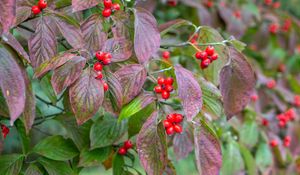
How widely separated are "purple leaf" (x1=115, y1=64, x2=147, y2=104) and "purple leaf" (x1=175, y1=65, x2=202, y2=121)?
3.5 inches

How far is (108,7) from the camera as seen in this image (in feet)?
4.49

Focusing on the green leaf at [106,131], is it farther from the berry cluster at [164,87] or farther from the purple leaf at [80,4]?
the purple leaf at [80,4]

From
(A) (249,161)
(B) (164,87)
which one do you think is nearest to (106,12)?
(B) (164,87)

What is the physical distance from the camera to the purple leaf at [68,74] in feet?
4.05

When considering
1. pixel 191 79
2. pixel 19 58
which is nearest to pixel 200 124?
pixel 191 79

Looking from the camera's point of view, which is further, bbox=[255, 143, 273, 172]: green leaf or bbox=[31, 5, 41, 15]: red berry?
bbox=[255, 143, 273, 172]: green leaf

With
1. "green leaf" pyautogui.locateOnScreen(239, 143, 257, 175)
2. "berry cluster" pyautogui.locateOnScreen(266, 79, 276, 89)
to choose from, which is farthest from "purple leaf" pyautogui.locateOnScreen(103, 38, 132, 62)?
"berry cluster" pyautogui.locateOnScreen(266, 79, 276, 89)

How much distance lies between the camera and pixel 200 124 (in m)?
1.29

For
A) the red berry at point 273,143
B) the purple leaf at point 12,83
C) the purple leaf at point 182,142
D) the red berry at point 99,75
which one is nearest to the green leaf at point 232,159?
the red berry at point 273,143

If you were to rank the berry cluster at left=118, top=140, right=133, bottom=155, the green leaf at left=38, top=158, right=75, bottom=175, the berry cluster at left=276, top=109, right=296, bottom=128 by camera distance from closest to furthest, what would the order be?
the green leaf at left=38, top=158, right=75, bottom=175
the berry cluster at left=118, top=140, right=133, bottom=155
the berry cluster at left=276, top=109, right=296, bottom=128

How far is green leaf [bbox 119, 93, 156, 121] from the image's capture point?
1287 mm

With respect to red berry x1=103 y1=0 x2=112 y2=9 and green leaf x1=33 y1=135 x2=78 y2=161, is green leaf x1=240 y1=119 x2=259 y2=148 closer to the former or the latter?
green leaf x1=33 y1=135 x2=78 y2=161

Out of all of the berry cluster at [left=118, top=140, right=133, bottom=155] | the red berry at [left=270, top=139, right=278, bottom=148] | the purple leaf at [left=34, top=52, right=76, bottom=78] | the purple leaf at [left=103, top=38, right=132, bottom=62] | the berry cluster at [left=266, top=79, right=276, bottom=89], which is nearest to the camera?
the purple leaf at [left=34, top=52, right=76, bottom=78]

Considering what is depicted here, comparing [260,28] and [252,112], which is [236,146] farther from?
[260,28]
